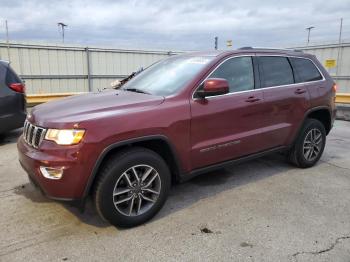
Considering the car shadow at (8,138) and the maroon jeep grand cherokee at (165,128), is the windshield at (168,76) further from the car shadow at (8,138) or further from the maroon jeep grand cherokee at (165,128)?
the car shadow at (8,138)

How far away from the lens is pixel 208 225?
3.40m

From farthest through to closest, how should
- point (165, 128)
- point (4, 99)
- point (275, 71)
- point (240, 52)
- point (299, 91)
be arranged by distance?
1. point (4, 99)
2. point (299, 91)
3. point (275, 71)
4. point (240, 52)
5. point (165, 128)

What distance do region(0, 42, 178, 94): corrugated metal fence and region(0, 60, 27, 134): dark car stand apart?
5.36 meters

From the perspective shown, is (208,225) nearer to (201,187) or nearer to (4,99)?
(201,187)

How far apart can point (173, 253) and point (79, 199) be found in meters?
0.97

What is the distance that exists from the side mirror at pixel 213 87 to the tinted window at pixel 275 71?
37.7 inches

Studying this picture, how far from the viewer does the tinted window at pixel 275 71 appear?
441 cm

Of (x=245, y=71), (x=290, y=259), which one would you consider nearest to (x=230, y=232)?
(x=290, y=259)

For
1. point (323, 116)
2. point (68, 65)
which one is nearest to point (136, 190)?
point (323, 116)

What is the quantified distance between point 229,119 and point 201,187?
104 cm

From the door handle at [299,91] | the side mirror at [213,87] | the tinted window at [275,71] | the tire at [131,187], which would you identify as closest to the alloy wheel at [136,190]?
the tire at [131,187]

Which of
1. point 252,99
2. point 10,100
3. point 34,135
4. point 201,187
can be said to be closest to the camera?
point 34,135

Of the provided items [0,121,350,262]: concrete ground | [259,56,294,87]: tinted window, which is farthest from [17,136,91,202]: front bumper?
[259,56,294,87]: tinted window

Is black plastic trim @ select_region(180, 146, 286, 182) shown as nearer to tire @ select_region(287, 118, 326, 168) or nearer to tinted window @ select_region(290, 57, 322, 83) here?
tire @ select_region(287, 118, 326, 168)
